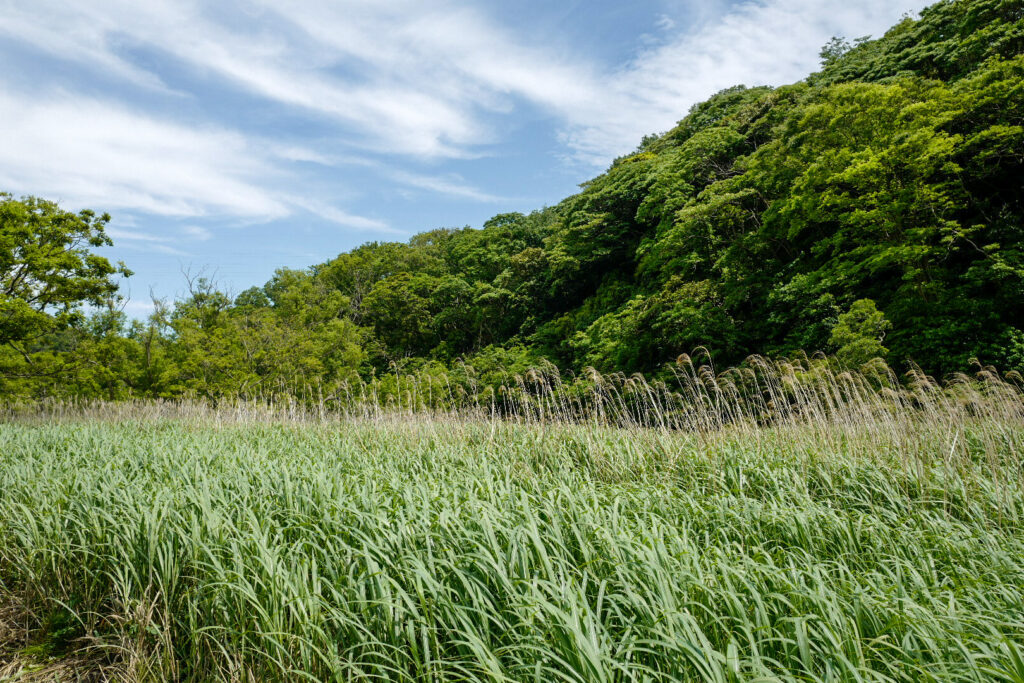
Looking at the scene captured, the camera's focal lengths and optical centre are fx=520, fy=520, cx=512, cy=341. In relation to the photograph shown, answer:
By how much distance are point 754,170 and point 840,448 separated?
1806cm

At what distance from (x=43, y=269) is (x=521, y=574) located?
61.8 ft

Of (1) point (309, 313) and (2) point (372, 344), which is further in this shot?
(2) point (372, 344)

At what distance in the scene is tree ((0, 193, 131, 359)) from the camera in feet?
46.3

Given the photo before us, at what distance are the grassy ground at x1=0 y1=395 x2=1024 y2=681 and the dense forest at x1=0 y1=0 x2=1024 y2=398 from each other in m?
4.88

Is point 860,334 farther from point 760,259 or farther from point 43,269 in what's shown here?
point 43,269

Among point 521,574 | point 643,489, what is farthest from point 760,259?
point 521,574

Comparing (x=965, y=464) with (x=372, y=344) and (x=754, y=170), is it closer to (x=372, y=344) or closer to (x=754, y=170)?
(x=754, y=170)

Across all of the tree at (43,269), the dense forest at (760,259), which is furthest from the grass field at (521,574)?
the tree at (43,269)

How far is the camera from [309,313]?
30938 mm

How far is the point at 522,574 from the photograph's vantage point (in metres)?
2.56

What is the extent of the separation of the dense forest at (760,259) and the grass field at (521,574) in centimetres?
484

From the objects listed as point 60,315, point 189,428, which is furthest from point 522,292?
point 189,428

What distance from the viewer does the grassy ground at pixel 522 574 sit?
201 centimetres

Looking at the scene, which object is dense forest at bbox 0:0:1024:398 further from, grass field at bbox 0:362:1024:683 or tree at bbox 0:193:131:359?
grass field at bbox 0:362:1024:683
